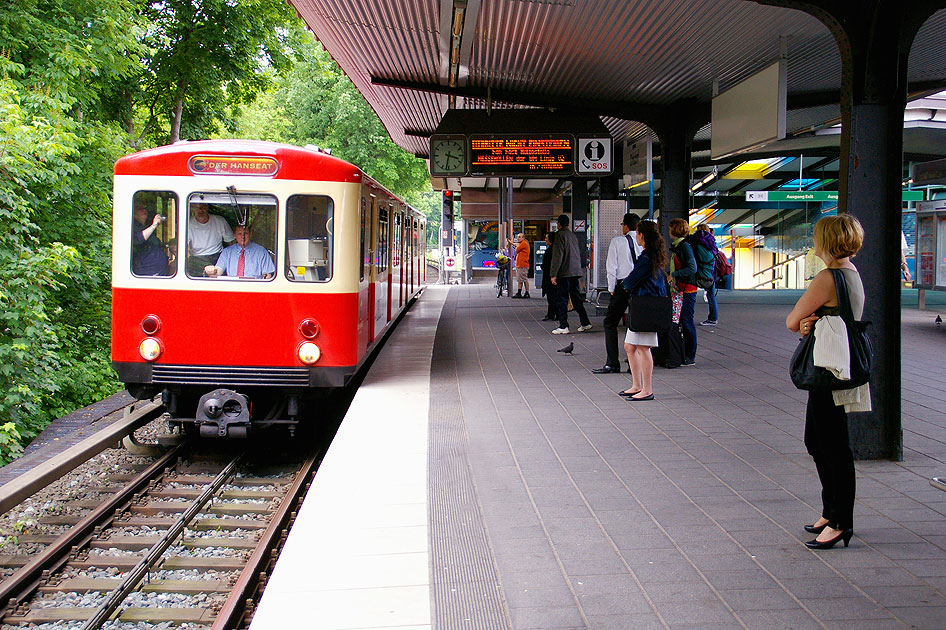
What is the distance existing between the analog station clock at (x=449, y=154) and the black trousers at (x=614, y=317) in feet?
17.7

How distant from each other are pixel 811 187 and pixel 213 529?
846 inches

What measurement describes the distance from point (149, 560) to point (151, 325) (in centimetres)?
275

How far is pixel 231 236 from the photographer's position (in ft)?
25.9

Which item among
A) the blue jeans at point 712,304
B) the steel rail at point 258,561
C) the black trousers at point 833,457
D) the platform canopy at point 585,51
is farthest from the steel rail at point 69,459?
the blue jeans at point 712,304

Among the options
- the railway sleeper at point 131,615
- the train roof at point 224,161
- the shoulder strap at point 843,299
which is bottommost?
the railway sleeper at point 131,615

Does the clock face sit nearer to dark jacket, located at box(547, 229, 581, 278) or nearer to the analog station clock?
the analog station clock

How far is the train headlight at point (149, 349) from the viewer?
7.69 metres

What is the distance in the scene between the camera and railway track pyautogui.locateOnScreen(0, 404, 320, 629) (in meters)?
4.98

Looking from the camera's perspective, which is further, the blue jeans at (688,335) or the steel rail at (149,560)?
the blue jeans at (688,335)

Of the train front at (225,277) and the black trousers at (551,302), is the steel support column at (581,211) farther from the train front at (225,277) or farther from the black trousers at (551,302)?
the train front at (225,277)

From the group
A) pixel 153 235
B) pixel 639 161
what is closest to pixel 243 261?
pixel 153 235

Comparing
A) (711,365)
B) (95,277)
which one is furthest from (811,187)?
(95,277)

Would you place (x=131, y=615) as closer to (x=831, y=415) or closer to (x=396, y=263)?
(x=831, y=415)

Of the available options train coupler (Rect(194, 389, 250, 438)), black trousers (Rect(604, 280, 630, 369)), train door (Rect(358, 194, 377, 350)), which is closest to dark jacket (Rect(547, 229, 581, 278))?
black trousers (Rect(604, 280, 630, 369))
